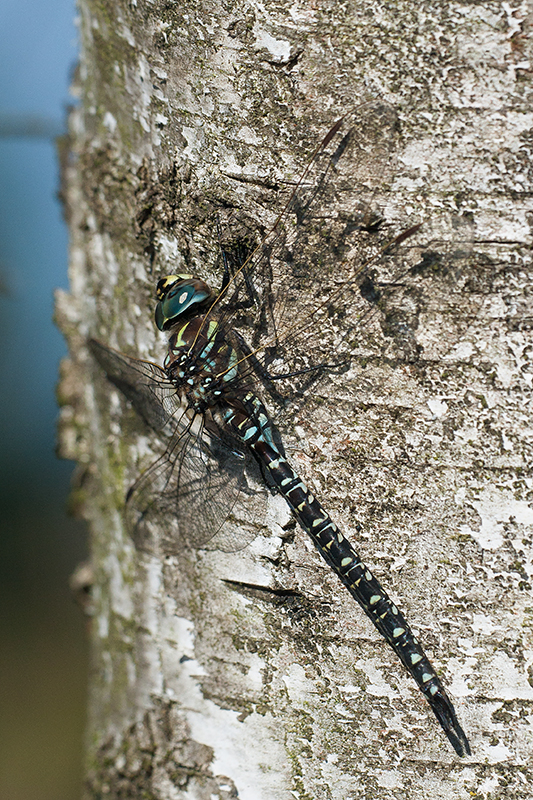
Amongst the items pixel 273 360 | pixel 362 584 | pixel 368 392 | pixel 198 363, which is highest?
pixel 198 363

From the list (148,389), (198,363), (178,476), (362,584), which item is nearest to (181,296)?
(198,363)

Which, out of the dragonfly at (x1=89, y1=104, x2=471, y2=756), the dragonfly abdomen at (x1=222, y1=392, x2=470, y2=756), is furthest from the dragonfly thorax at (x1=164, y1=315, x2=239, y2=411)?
the dragonfly abdomen at (x1=222, y1=392, x2=470, y2=756)

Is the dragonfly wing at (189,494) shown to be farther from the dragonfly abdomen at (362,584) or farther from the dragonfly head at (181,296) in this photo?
the dragonfly head at (181,296)

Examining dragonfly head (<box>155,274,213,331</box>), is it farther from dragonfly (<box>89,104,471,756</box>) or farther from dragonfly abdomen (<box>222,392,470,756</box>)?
dragonfly abdomen (<box>222,392,470,756</box>)

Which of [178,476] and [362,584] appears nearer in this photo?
[362,584]

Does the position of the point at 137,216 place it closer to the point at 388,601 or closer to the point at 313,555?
the point at 313,555

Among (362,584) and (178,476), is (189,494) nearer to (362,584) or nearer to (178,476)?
(178,476)

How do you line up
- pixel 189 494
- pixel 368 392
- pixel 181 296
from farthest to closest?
pixel 189 494 → pixel 181 296 → pixel 368 392
